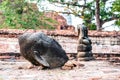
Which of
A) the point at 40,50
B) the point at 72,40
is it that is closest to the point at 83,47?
the point at 72,40

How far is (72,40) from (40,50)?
4.03 m

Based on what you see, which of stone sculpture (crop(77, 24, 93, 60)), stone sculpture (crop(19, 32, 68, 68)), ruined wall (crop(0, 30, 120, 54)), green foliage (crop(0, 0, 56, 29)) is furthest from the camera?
green foliage (crop(0, 0, 56, 29))

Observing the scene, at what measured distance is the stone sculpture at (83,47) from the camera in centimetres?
1026

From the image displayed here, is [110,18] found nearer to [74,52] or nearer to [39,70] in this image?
[74,52]

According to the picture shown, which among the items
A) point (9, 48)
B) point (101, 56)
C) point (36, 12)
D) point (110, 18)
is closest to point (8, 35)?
point (9, 48)

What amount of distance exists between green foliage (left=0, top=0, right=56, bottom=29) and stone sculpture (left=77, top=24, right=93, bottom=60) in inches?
233

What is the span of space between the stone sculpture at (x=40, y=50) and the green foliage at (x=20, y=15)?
8118 mm

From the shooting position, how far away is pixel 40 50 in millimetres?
7809

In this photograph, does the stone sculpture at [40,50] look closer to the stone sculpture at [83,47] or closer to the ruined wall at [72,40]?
the stone sculpture at [83,47]

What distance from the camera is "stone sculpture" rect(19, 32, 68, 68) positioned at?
25.3ft

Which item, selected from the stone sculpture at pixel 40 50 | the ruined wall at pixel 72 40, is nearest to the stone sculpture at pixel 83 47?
the ruined wall at pixel 72 40

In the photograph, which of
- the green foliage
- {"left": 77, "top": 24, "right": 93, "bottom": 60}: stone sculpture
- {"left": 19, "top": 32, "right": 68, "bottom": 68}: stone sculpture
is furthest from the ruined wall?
the green foliage

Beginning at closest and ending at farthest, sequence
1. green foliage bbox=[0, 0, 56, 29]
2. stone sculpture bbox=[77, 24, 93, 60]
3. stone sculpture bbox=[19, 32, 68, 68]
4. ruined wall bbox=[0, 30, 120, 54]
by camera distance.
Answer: stone sculpture bbox=[19, 32, 68, 68] → stone sculpture bbox=[77, 24, 93, 60] → ruined wall bbox=[0, 30, 120, 54] → green foliage bbox=[0, 0, 56, 29]

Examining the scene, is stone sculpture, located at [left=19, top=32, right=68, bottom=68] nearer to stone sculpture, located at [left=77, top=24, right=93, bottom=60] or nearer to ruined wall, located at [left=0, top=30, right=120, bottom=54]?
stone sculpture, located at [left=77, top=24, right=93, bottom=60]
